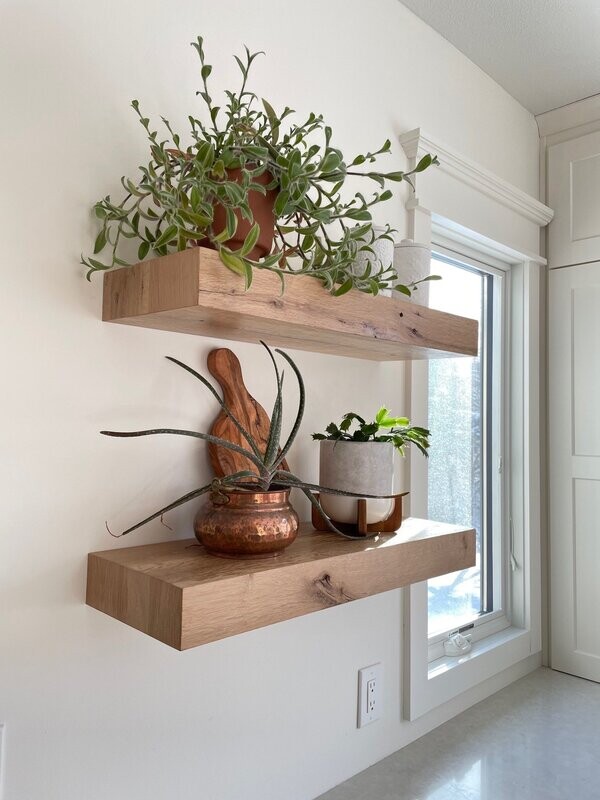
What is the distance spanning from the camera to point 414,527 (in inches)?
45.8

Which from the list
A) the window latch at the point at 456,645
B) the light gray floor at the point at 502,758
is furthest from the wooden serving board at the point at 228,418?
the window latch at the point at 456,645

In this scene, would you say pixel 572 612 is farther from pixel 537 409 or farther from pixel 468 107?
pixel 468 107

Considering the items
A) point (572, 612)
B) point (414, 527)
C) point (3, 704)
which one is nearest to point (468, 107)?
point (414, 527)

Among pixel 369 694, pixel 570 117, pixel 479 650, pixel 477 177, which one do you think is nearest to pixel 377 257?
pixel 477 177

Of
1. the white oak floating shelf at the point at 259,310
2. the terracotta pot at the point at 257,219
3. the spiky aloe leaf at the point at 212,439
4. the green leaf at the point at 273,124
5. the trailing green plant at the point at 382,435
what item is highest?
the green leaf at the point at 273,124

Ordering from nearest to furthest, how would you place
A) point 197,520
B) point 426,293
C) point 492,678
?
point 197,520 < point 426,293 < point 492,678

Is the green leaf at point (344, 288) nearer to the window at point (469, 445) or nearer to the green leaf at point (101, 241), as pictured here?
the green leaf at point (101, 241)

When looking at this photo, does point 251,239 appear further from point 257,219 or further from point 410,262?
point 410,262

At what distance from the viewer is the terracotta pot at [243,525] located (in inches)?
32.3

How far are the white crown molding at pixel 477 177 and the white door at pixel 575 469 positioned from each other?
205 mm

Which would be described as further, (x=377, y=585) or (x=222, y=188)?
(x=377, y=585)

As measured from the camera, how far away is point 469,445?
1761mm

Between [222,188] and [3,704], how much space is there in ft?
2.27

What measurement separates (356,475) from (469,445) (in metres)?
0.83
